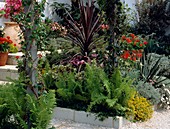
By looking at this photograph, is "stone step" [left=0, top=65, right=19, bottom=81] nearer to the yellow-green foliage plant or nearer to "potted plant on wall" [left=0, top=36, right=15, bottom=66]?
"potted plant on wall" [left=0, top=36, right=15, bottom=66]

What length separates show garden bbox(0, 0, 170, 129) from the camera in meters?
4.31

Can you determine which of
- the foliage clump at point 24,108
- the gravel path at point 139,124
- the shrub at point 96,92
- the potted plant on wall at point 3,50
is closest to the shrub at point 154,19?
the potted plant on wall at point 3,50

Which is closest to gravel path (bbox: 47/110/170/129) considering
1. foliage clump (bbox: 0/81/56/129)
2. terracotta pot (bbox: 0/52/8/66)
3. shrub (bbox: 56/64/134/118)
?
shrub (bbox: 56/64/134/118)

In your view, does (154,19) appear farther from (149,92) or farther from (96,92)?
(96,92)

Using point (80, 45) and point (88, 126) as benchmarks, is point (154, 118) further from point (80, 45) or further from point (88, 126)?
point (80, 45)

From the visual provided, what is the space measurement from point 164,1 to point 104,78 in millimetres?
6503

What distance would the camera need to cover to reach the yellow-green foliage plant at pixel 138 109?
5.65 m

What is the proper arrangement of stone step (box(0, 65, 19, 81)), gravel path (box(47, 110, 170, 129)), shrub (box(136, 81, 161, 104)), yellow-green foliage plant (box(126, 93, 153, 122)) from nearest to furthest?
gravel path (box(47, 110, 170, 129)) → yellow-green foliage plant (box(126, 93, 153, 122)) → shrub (box(136, 81, 161, 104)) → stone step (box(0, 65, 19, 81))

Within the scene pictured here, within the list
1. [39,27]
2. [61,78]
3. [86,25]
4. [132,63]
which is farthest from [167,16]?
[39,27]

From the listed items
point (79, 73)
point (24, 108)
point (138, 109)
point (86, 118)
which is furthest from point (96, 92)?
point (24, 108)

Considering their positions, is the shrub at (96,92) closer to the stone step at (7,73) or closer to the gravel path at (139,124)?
the gravel path at (139,124)

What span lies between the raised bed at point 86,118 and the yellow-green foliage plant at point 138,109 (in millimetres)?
166

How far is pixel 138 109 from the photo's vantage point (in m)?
5.81

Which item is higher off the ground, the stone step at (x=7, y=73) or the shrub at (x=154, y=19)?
the shrub at (x=154, y=19)
